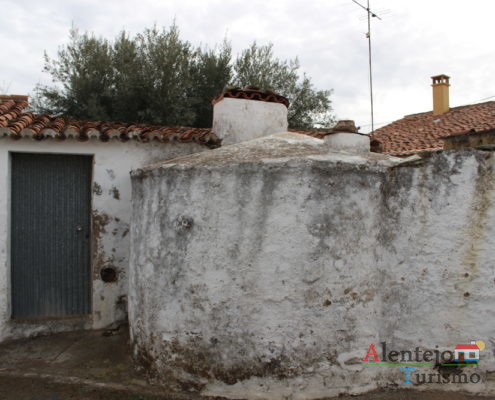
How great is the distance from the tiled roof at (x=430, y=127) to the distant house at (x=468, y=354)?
241 inches

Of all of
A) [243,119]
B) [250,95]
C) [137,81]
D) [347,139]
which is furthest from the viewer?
[137,81]

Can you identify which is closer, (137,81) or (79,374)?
(79,374)

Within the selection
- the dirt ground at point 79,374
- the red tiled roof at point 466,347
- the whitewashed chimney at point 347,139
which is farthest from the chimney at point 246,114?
the red tiled roof at point 466,347

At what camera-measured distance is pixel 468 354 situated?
436 cm

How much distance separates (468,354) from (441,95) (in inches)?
473

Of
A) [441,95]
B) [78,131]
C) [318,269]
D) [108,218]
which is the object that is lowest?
[318,269]

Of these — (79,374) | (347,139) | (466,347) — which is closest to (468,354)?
(466,347)

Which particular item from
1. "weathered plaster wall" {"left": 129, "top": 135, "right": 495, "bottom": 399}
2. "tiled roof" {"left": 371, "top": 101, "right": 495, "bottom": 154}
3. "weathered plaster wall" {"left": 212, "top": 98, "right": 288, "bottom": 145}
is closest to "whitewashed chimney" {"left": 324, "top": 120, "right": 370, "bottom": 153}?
"weathered plaster wall" {"left": 129, "top": 135, "right": 495, "bottom": 399}

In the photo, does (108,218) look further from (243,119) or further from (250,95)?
(250,95)

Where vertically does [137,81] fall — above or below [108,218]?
above

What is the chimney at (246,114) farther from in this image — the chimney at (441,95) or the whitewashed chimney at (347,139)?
the chimney at (441,95)

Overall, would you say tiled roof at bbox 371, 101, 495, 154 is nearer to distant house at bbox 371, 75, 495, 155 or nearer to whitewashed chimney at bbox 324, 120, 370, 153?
distant house at bbox 371, 75, 495, 155

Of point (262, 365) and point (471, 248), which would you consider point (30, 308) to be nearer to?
point (262, 365)

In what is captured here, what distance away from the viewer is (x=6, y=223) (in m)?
5.71
